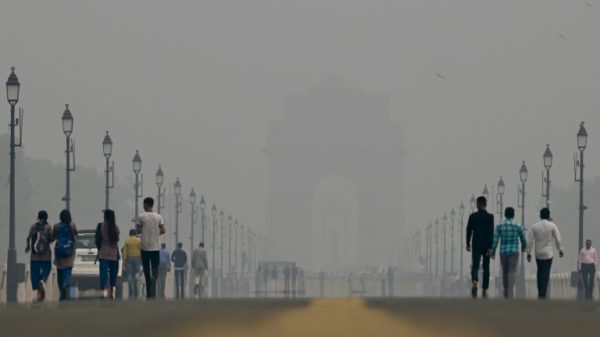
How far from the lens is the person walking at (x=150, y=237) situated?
1462 inches

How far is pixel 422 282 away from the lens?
15500 cm

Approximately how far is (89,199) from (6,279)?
5745 inches

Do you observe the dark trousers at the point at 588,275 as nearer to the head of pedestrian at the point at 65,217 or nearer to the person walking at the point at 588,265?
the person walking at the point at 588,265

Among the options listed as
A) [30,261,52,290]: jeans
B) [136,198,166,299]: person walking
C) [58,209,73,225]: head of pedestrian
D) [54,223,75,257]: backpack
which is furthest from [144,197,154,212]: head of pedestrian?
[30,261,52,290]: jeans

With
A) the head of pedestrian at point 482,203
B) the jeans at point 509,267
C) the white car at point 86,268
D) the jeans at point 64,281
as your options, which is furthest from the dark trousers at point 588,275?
the jeans at point 64,281

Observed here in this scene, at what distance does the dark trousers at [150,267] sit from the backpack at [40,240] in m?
1.94

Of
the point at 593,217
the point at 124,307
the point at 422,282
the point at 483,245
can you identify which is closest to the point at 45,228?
the point at 483,245

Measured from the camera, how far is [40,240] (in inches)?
1492

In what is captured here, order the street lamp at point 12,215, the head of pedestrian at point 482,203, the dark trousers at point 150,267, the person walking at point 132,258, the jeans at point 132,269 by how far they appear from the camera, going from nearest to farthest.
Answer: the head of pedestrian at point 482,203 → the dark trousers at point 150,267 → the person walking at point 132,258 → the jeans at point 132,269 → the street lamp at point 12,215

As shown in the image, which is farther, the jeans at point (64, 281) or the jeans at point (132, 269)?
the jeans at point (132, 269)

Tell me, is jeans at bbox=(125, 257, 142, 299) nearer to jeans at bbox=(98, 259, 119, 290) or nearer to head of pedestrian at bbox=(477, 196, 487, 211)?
jeans at bbox=(98, 259, 119, 290)

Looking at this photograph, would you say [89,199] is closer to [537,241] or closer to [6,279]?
[6,279]

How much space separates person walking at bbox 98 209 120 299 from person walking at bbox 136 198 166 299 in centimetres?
93

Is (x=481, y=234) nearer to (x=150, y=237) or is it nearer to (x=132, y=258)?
(x=150, y=237)
